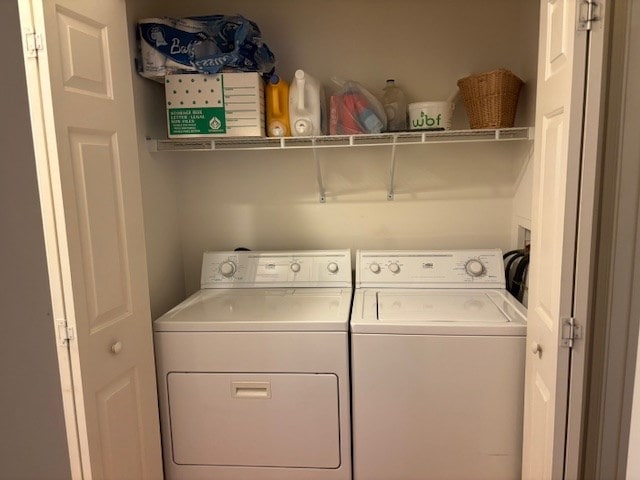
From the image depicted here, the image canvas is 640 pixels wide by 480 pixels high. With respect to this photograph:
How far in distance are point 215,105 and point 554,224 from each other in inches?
56.4

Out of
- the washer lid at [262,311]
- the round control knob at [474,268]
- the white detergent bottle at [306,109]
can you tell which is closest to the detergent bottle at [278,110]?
the white detergent bottle at [306,109]

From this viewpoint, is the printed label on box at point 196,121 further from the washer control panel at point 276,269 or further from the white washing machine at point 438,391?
the white washing machine at point 438,391

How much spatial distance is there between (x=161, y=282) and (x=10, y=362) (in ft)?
5.48

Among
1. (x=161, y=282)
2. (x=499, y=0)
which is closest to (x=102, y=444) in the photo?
(x=161, y=282)

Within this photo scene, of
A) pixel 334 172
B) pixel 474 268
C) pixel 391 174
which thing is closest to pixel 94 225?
pixel 334 172

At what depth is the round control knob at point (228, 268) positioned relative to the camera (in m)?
2.34

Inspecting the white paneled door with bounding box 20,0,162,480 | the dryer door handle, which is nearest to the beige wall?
the white paneled door with bounding box 20,0,162,480

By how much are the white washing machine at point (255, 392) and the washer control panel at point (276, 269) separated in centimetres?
29

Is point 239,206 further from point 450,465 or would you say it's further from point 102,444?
point 450,465

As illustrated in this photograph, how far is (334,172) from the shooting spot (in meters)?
2.42

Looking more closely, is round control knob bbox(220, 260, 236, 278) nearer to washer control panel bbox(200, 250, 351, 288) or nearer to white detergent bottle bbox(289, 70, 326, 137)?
washer control panel bbox(200, 250, 351, 288)

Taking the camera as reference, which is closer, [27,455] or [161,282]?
[27,455]

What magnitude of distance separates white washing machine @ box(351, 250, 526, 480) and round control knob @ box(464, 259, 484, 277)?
0.26 meters

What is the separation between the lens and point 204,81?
2.03m
